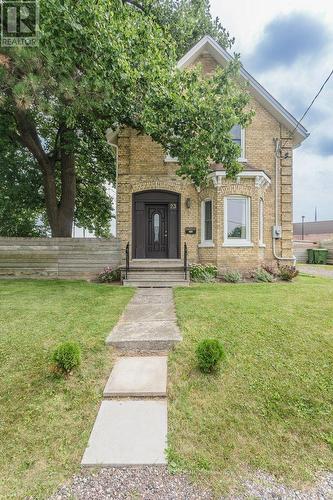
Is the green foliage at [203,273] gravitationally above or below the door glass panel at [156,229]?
below

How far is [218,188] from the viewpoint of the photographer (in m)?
10.8

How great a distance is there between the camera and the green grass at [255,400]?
2461 mm

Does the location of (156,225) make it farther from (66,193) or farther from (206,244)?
(66,193)

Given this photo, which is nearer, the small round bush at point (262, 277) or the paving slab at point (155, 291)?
the paving slab at point (155, 291)

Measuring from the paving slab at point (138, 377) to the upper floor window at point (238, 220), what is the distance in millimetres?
7808

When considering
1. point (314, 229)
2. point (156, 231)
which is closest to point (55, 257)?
point (156, 231)

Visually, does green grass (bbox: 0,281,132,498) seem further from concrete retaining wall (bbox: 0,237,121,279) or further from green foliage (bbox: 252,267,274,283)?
green foliage (bbox: 252,267,274,283)

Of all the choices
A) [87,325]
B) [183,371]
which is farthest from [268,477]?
[87,325]

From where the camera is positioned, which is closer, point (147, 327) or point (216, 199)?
point (147, 327)

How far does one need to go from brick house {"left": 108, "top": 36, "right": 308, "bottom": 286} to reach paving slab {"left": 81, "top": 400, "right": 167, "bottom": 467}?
775 cm

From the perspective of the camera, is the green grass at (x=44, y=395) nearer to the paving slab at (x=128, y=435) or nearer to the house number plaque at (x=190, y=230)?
the paving slab at (x=128, y=435)

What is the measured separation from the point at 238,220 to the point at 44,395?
9.44 meters

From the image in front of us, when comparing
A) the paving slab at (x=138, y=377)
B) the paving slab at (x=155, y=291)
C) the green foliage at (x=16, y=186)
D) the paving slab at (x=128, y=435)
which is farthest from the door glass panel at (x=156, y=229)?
the paving slab at (x=128, y=435)

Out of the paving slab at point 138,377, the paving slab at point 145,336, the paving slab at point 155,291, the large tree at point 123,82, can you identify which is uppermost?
the large tree at point 123,82
